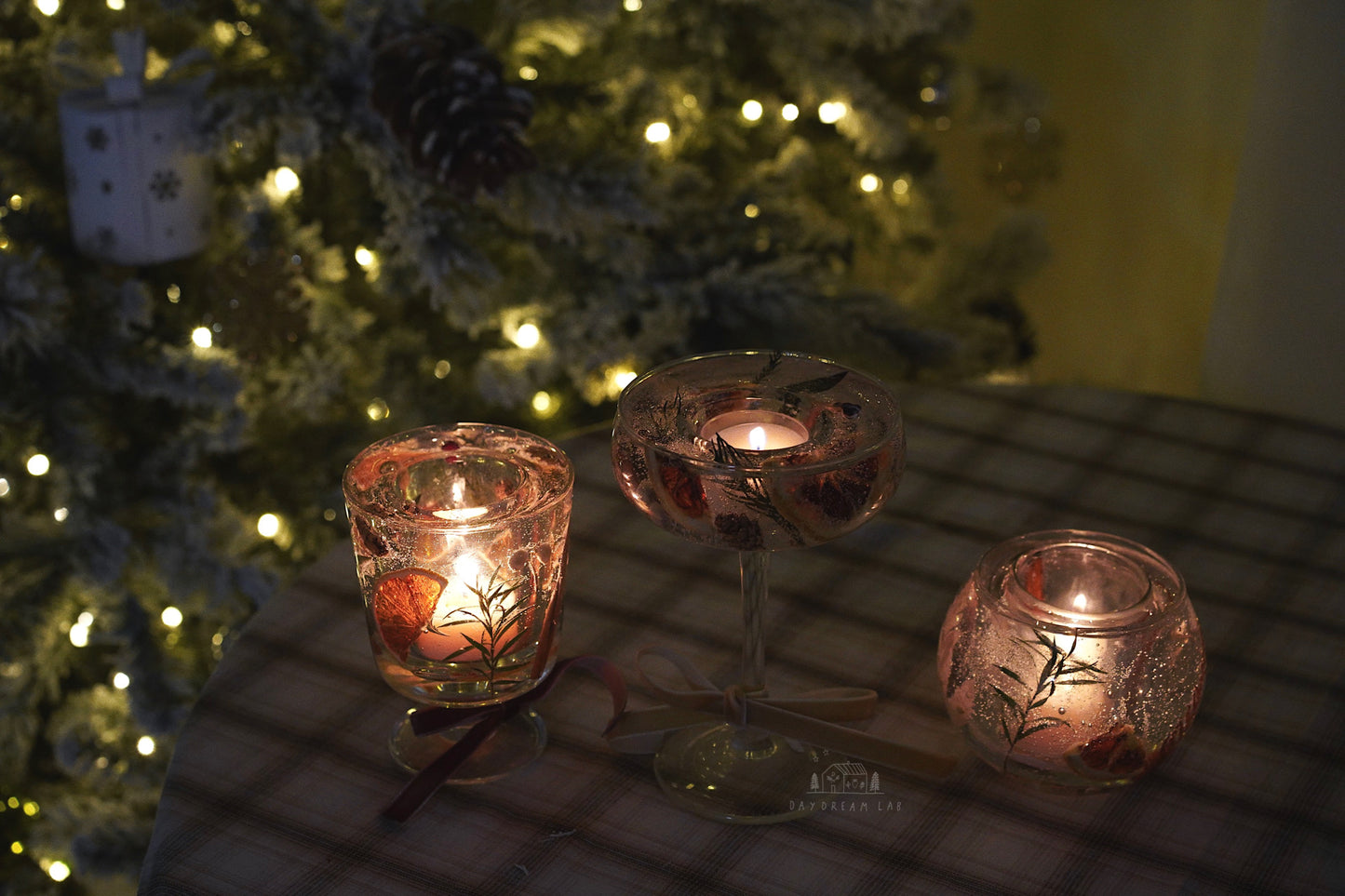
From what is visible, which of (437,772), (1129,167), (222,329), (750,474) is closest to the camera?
(750,474)

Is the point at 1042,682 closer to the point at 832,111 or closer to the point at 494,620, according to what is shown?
Result: the point at 494,620

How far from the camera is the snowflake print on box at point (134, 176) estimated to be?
51.4 inches

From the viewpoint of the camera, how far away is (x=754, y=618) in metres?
0.79

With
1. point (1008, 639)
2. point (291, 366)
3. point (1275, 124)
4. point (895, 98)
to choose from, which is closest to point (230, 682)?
point (1008, 639)

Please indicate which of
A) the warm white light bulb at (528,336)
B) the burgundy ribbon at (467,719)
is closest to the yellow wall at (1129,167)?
the warm white light bulb at (528,336)

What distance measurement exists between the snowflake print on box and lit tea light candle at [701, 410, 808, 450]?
0.84 metres

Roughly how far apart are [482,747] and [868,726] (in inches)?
9.3

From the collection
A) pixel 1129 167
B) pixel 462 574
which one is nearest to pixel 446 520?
pixel 462 574

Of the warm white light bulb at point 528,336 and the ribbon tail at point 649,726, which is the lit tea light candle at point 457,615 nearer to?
the ribbon tail at point 649,726

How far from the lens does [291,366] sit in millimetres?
1493

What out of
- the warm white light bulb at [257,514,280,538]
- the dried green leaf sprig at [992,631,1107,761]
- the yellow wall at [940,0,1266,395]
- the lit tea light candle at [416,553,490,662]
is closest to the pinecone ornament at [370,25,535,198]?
the warm white light bulb at [257,514,280,538]

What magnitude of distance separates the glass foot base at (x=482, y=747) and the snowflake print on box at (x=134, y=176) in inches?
30.1

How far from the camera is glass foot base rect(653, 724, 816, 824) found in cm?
76

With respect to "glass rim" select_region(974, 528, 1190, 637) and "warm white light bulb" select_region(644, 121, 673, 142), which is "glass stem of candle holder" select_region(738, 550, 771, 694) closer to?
"glass rim" select_region(974, 528, 1190, 637)
